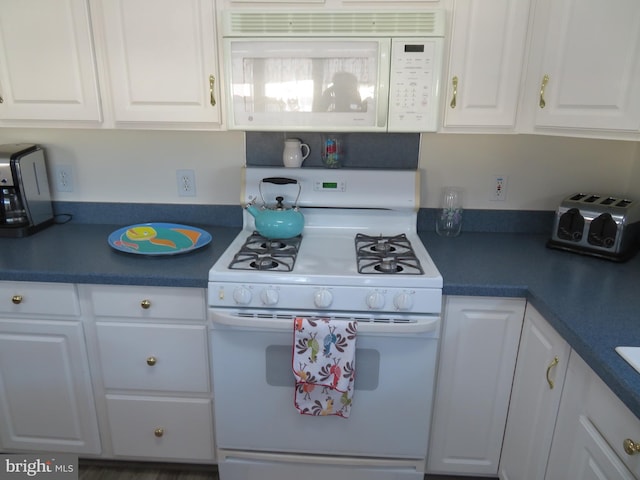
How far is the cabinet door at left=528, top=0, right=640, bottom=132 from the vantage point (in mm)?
1365

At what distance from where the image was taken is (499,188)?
1996 mm

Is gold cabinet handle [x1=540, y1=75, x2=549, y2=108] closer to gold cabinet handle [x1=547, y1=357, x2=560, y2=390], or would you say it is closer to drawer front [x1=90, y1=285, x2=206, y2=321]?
gold cabinet handle [x1=547, y1=357, x2=560, y2=390]

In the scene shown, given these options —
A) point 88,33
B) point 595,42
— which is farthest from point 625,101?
point 88,33

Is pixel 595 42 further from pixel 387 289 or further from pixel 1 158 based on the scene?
pixel 1 158

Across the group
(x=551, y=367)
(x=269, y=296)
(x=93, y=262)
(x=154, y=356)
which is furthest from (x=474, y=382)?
(x=93, y=262)

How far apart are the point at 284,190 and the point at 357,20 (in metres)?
0.71

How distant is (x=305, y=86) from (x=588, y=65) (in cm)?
91

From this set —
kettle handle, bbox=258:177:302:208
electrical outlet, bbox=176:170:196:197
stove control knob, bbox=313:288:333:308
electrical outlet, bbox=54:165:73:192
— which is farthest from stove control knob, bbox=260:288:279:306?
electrical outlet, bbox=54:165:73:192

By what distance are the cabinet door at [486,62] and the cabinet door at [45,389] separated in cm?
159

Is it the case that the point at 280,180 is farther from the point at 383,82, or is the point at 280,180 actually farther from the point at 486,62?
the point at 486,62

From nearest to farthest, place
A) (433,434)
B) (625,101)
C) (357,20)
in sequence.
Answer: (625,101)
(357,20)
(433,434)

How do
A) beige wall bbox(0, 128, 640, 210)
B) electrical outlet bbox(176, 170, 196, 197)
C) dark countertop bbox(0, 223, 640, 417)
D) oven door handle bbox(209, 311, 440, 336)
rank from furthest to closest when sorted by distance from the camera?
1. electrical outlet bbox(176, 170, 196, 197)
2. beige wall bbox(0, 128, 640, 210)
3. oven door handle bbox(209, 311, 440, 336)
4. dark countertop bbox(0, 223, 640, 417)

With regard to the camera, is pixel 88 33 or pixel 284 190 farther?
pixel 284 190

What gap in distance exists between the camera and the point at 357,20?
1.51 metres
